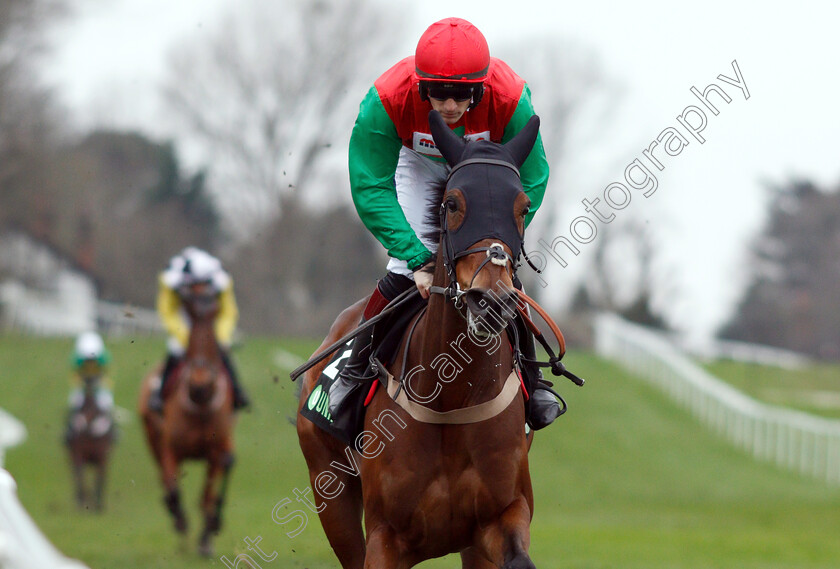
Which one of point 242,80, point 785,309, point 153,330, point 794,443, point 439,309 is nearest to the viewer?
point 439,309

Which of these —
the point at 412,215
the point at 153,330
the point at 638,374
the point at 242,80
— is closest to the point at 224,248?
the point at 153,330

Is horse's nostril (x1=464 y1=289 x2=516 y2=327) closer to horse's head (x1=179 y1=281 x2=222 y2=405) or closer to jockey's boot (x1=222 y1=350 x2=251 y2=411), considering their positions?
horse's head (x1=179 y1=281 x2=222 y2=405)

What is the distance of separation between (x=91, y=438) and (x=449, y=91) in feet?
35.8

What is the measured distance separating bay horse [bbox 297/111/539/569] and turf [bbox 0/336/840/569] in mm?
1885

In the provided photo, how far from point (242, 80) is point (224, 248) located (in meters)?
7.74

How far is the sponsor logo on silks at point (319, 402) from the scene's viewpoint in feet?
16.4

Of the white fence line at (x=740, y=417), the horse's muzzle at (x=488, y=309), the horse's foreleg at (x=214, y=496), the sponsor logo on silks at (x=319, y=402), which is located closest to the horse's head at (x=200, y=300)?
the horse's foreleg at (x=214, y=496)

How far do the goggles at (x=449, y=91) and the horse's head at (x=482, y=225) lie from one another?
0.23m

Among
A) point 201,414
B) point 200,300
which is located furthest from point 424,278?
point 201,414

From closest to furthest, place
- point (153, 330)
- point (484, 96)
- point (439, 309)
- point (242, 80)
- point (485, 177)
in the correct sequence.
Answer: point (485, 177) < point (439, 309) < point (484, 96) < point (242, 80) < point (153, 330)

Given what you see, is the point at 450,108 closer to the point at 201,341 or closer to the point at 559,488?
the point at 201,341

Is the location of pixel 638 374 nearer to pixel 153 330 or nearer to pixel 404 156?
pixel 153 330

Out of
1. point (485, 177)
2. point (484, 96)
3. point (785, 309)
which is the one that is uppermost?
point (484, 96)

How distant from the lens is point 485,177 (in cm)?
376
